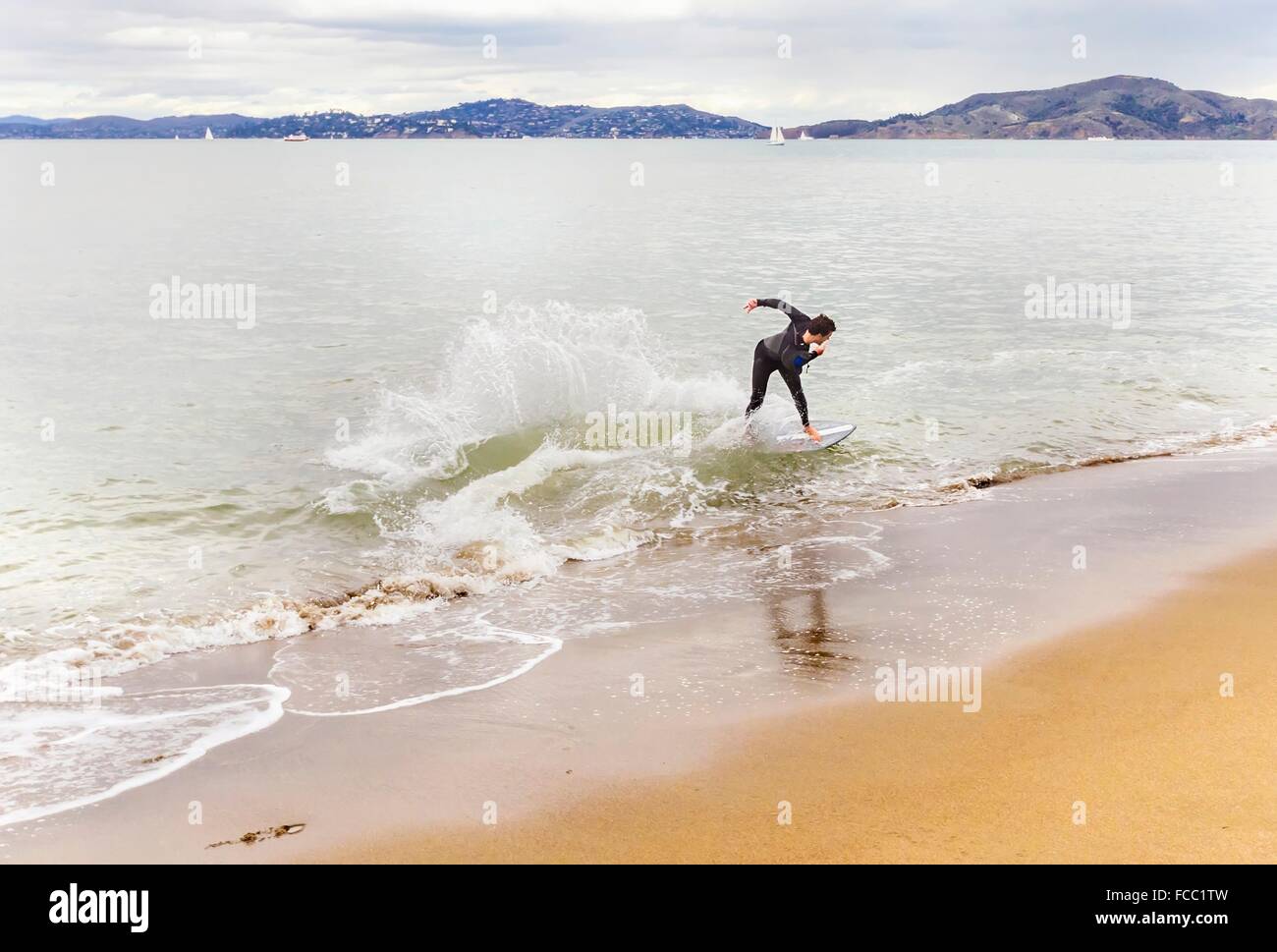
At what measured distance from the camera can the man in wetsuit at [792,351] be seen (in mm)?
14406

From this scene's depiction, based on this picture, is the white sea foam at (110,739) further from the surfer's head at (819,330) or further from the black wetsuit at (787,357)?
the black wetsuit at (787,357)

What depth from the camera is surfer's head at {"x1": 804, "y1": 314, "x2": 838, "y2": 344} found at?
46.6 ft

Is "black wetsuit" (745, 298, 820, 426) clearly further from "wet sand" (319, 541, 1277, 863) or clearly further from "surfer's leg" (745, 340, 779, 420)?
"wet sand" (319, 541, 1277, 863)

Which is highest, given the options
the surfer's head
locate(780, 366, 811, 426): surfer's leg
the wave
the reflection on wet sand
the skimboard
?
the surfer's head

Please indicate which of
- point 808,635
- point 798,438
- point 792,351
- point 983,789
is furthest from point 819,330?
point 983,789

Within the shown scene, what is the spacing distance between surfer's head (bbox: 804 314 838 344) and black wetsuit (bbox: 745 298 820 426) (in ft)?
0.67

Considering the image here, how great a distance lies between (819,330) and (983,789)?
29.3 feet

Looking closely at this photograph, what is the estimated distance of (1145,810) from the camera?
19.3 ft

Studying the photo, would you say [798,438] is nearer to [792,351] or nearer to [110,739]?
[792,351]

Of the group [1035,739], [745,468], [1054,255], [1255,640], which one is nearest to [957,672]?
[1035,739]

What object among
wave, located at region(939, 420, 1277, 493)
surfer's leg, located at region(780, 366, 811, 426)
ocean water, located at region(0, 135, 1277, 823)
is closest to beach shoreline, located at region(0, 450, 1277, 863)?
ocean water, located at region(0, 135, 1277, 823)

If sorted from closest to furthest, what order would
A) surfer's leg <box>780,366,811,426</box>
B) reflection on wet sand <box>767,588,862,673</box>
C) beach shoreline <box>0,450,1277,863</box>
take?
beach shoreline <box>0,450,1277,863</box>, reflection on wet sand <box>767,588,862,673</box>, surfer's leg <box>780,366,811,426</box>

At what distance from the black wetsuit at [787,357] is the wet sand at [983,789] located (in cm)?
767

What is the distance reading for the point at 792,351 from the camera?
49.8 feet
